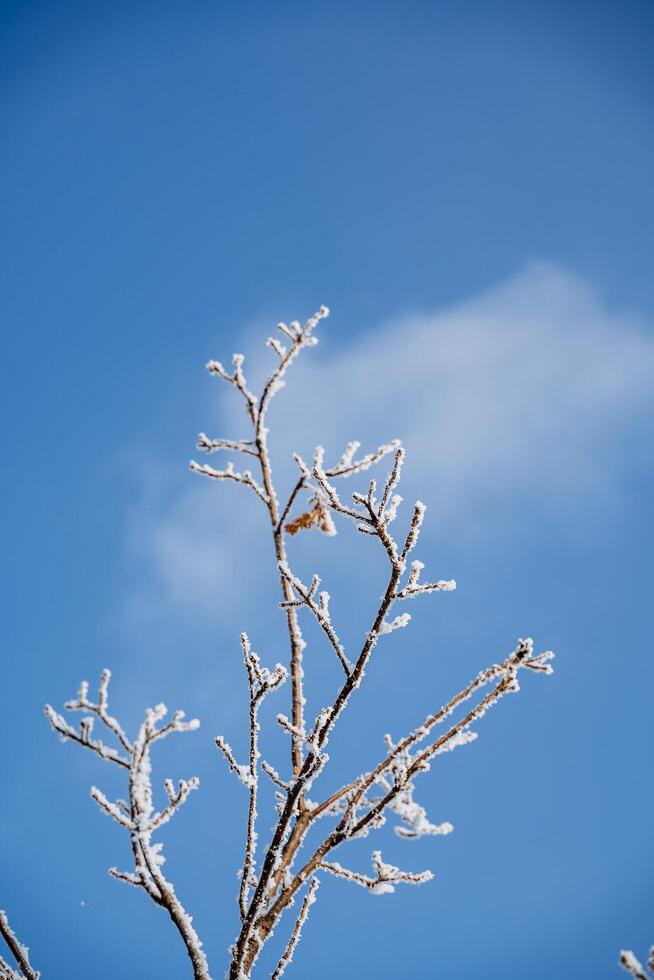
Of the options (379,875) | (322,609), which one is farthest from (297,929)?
(322,609)

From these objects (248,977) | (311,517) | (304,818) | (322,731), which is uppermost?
(311,517)

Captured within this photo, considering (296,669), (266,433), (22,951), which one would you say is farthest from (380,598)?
(22,951)

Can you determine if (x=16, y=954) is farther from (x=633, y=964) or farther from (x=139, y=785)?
(x=633, y=964)

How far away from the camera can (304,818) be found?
8.87ft

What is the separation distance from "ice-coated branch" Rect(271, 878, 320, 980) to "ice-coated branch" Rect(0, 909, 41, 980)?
43.6 inches

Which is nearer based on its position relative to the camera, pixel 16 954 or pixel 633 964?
pixel 633 964

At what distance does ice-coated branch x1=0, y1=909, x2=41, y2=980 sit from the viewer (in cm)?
253

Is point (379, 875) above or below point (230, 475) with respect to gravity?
below

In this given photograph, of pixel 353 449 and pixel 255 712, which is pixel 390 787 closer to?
pixel 255 712

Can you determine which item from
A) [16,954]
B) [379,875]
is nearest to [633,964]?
[379,875]

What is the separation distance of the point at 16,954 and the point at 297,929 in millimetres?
1302

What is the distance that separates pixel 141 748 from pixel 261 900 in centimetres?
94

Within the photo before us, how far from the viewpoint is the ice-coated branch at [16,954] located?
2527mm

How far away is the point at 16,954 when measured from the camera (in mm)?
2584
